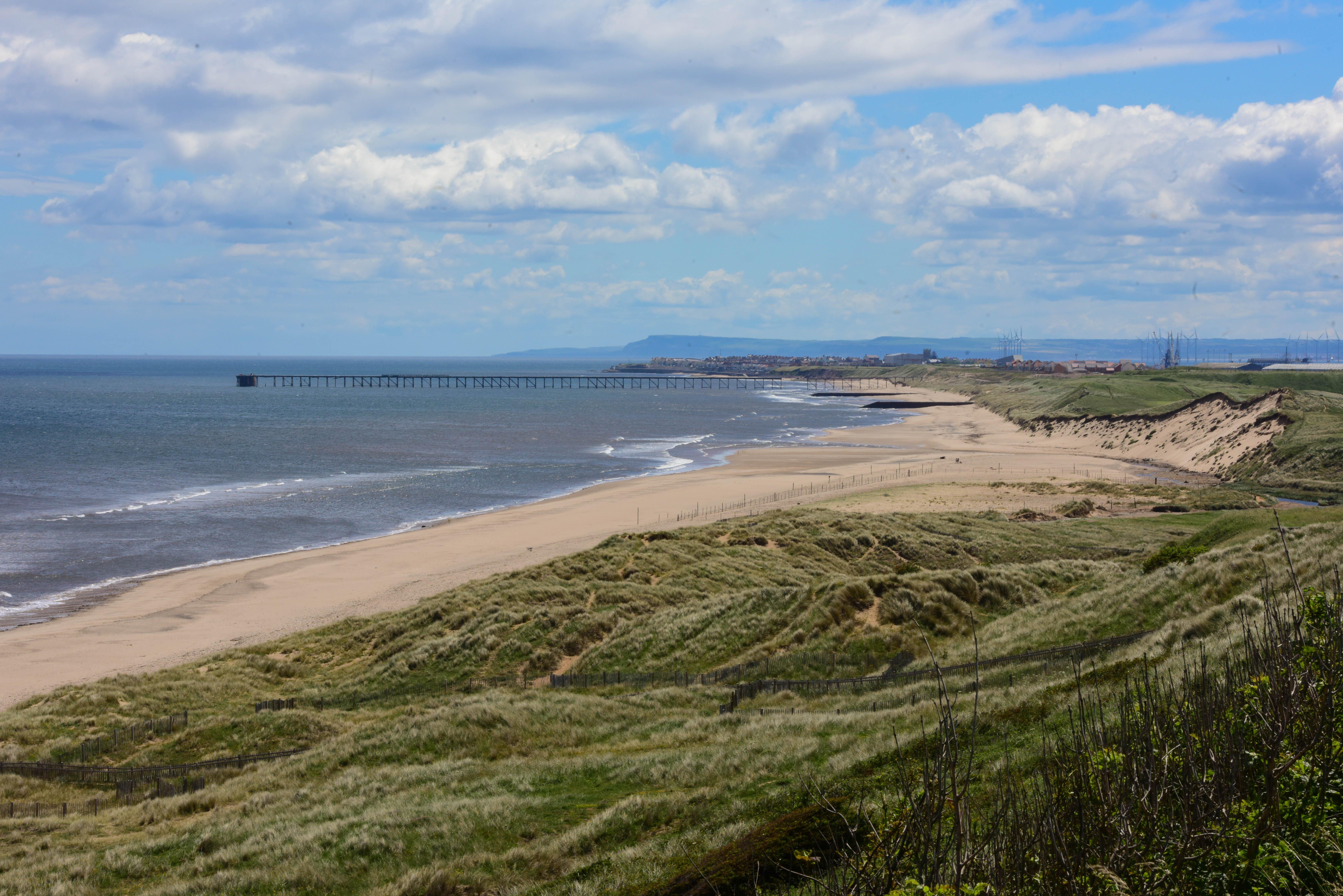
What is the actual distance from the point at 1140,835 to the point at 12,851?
665 inches

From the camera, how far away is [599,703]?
2194 cm

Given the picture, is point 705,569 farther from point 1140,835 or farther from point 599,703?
point 1140,835

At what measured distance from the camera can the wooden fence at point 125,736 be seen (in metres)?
21.2

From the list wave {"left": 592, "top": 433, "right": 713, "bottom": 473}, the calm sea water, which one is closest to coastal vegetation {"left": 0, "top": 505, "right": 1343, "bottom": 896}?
the calm sea water

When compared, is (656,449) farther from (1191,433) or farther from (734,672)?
(734,672)

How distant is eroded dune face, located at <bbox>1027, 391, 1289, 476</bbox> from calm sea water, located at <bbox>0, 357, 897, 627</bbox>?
31.9 metres

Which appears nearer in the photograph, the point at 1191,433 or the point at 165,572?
the point at 165,572

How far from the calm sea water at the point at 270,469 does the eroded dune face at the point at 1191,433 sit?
31.9 meters

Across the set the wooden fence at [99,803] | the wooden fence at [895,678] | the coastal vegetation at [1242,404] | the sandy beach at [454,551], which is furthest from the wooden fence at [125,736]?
the coastal vegetation at [1242,404]

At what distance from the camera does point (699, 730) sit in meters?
18.8

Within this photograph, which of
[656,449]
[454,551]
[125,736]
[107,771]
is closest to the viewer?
[107,771]

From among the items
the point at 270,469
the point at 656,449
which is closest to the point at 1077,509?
the point at 656,449

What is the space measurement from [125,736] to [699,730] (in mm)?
13866

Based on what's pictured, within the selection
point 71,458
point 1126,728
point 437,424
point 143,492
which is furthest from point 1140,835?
point 437,424
